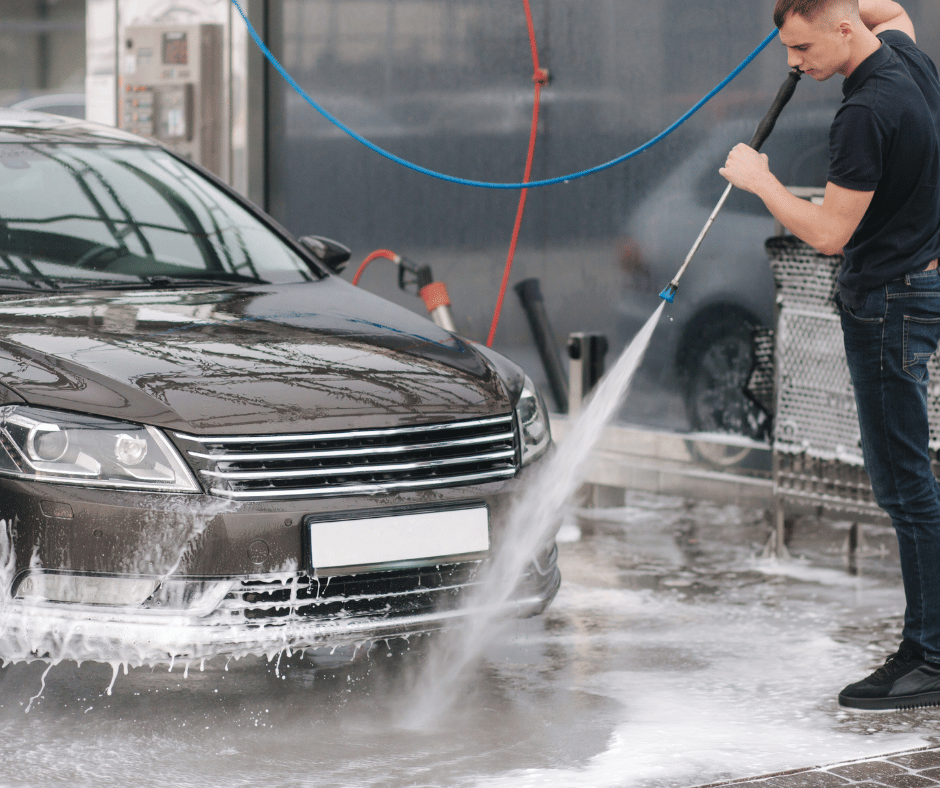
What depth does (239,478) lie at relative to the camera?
3.68 meters

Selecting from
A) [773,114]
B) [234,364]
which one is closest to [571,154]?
[773,114]

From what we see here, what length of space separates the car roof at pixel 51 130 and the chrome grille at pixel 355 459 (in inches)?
77.6

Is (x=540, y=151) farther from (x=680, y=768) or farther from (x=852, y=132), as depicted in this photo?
(x=680, y=768)

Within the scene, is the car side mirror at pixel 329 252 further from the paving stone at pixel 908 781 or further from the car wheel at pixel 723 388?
the paving stone at pixel 908 781

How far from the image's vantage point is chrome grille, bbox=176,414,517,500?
3.67 metres

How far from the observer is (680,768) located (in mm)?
3713

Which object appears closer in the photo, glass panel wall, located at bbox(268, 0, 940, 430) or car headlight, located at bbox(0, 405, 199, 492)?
car headlight, located at bbox(0, 405, 199, 492)

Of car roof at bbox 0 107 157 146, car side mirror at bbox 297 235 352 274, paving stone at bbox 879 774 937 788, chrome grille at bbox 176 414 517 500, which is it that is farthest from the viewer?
car side mirror at bbox 297 235 352 274

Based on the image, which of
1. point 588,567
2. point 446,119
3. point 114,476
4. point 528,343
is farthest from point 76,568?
point 446,119

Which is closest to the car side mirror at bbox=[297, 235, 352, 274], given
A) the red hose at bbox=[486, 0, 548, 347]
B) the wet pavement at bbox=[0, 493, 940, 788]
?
the wet pavement at bbox=[0, 493, 940, 788]

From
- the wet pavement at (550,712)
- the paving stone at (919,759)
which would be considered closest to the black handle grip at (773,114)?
the wet pavement at (550,712)

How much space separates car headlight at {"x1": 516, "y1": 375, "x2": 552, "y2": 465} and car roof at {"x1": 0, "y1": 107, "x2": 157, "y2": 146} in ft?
6.55

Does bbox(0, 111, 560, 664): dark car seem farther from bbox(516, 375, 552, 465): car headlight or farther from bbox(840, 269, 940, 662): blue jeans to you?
bbox(840, 269, 940, 662): blue jeans

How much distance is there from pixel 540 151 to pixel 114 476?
4.64 meters
